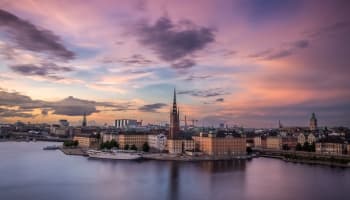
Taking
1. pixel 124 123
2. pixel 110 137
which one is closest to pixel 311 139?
pixel 110 137

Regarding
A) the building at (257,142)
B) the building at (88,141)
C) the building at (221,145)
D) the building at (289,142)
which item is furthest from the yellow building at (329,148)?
the building at (88,141)

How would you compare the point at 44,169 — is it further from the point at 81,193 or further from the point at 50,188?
the point at 81,193

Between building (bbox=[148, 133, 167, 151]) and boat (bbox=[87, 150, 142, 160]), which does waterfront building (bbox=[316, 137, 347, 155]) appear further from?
boat (bbox=[87, 150, 142, 160])

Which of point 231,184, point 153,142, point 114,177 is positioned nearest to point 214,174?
point 231,184

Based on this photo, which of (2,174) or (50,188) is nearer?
(50,188)

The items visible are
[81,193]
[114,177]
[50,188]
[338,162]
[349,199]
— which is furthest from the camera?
[338,162]

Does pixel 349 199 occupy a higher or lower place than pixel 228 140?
lower
